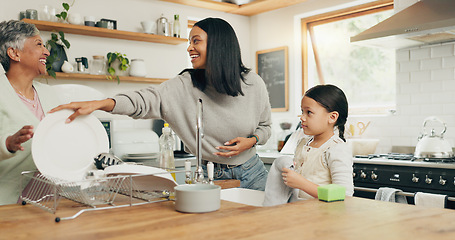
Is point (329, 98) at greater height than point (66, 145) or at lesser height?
greater

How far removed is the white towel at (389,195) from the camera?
3.05 m

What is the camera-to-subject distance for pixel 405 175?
3197mm

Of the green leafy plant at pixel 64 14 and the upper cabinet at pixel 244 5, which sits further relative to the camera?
the upper cabinet at pixel 244 5

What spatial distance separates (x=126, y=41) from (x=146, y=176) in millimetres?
3137

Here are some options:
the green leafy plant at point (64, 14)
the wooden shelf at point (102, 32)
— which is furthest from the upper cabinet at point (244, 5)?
the green leafy plant at point (64, 14)

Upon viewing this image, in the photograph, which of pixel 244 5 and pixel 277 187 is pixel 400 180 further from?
pixel 244 5

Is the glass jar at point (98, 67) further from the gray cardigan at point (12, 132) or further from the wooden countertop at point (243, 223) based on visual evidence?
the wooden countertop at point (243, 223)

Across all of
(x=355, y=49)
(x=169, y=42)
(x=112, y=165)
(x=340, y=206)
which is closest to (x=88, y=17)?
(x=169, y=42)

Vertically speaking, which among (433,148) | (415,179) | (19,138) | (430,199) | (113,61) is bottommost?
(430,199)

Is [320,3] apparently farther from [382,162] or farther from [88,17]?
[88,17]

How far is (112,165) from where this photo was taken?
1547 millimetres

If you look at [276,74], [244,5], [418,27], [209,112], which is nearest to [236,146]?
[209,112]

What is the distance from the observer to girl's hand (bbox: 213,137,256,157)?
6.64 ft

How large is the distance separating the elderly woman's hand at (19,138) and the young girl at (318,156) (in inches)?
34.2
